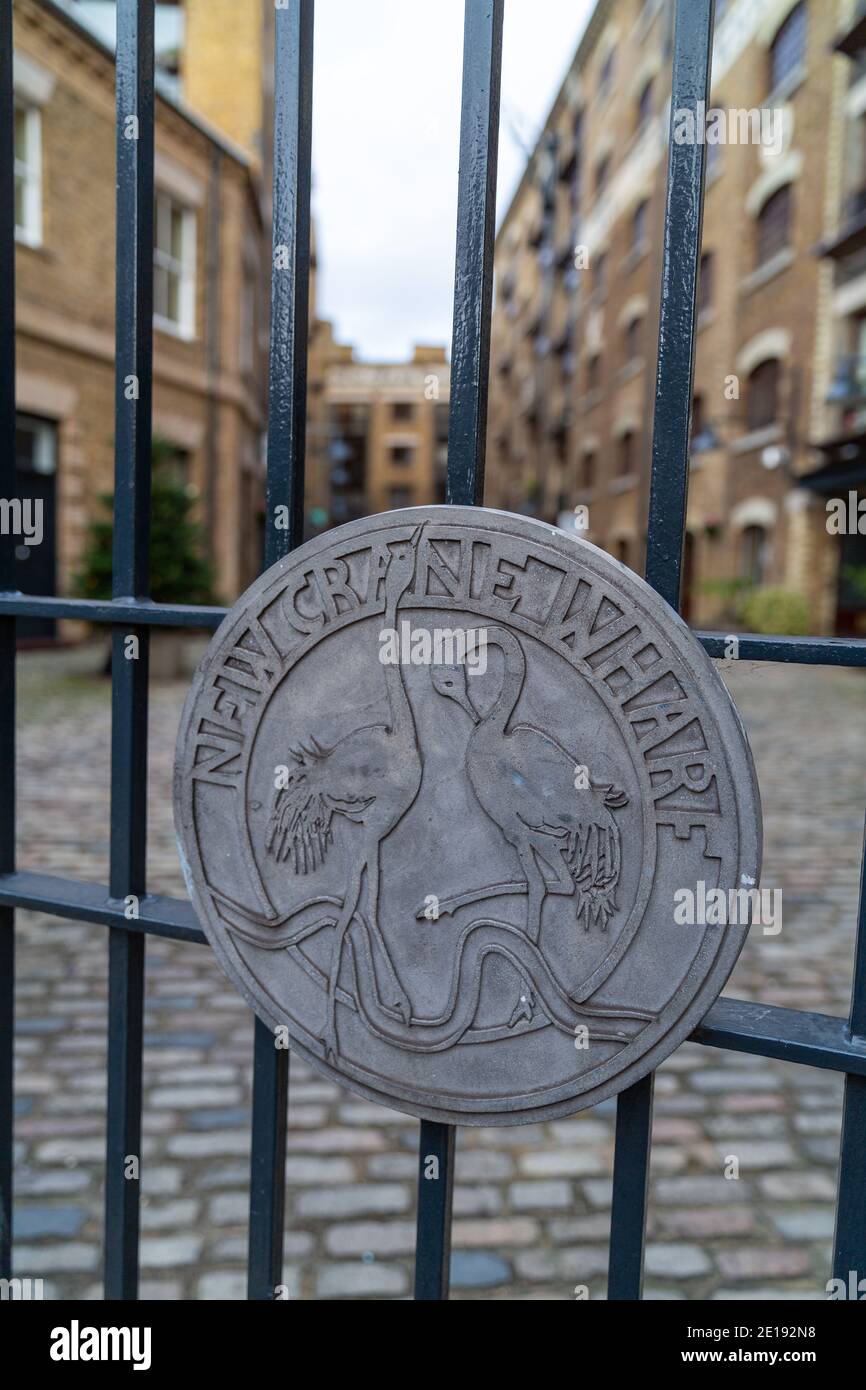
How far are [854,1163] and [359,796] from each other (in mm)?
739

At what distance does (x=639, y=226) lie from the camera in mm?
22531

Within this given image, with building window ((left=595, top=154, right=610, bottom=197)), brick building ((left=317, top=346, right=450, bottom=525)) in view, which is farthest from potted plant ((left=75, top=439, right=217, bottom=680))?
brick building ((left=317, top=346, right=450, bottom=525))

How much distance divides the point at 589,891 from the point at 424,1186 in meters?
0.49

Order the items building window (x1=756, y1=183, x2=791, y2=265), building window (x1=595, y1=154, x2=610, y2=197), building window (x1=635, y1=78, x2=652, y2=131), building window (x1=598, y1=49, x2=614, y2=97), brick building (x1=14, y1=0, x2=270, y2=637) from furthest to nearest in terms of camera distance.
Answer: building window (x1=595, y1=154, x2=610, y2=197), building window (x1=598, y1=49, x2=614, y2=97), building window (x1=635, y1=78, x2=652, y2=131), building window (x1=756, y1=183, x2=791, y2=265), brick building (x1=14, y1=0, x2=270, y2=637)

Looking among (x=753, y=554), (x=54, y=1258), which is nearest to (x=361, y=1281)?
(x=54, y=1258)

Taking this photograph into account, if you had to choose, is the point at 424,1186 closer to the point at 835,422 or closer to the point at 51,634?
the point at 51,634

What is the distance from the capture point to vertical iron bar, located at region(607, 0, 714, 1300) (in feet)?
3.77

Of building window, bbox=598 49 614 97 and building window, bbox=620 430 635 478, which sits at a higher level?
building window, bbox=598 49 614 97

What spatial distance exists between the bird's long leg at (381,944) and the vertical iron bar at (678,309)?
491mm

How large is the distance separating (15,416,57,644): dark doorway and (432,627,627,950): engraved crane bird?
1350 centimetres

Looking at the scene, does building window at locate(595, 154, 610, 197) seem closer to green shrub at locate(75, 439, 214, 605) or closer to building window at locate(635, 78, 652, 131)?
building window at locate(635, 78, 652, 131)

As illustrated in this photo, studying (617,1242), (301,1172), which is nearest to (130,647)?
(617,1242)

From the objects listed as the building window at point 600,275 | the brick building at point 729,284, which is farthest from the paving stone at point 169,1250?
the building window at point 600,275

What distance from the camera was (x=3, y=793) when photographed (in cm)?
164
